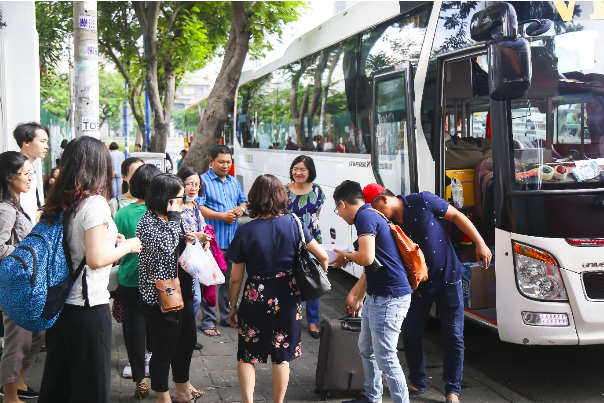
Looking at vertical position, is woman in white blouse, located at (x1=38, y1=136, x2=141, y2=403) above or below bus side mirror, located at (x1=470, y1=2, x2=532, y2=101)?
below

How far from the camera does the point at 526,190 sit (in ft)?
15.6

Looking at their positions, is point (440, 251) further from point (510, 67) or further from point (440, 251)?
point (510, 67)

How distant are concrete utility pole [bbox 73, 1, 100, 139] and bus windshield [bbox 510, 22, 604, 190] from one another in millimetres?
4225

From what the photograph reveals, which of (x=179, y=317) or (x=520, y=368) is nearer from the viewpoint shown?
(x=179, y=317)

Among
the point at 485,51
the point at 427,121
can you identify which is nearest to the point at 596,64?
the point at 485,51

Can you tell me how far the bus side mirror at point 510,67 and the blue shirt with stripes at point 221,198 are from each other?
3.05 metres

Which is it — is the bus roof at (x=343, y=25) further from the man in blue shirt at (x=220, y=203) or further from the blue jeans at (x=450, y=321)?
the blue jeans at (x=450, y=321)

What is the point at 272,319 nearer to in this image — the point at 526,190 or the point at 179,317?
the point at 179,317

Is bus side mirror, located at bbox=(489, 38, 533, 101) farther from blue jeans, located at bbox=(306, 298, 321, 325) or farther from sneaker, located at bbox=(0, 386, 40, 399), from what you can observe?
sneaker, located at bbox=(0, 386, 40, 399)

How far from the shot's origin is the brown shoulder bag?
396 cm

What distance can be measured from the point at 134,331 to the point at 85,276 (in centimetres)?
144

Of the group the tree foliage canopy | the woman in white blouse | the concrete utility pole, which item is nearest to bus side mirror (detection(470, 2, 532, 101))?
the woman in white blouse

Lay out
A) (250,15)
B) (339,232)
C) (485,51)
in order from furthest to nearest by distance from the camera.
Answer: (250,15) → (339,232) → (485,51)

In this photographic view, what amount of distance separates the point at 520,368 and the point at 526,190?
182 centimetres
